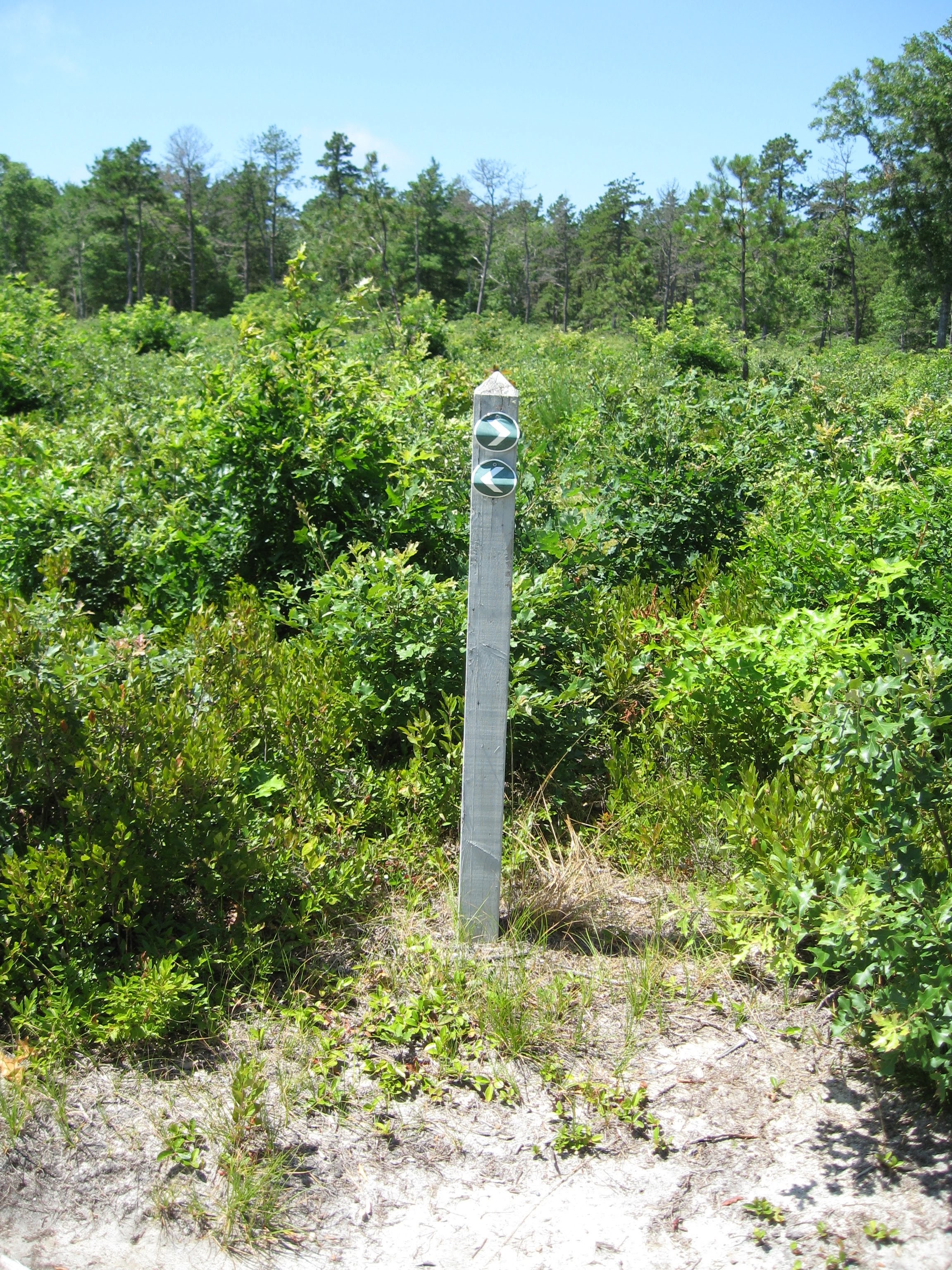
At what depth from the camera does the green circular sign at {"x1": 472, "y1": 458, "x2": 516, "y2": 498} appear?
2885mm

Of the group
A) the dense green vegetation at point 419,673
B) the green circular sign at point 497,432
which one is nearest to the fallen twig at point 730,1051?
the dense green vegetation at point 419,673

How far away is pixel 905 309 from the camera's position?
43.8 metres

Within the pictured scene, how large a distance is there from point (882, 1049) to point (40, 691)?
2543 mm

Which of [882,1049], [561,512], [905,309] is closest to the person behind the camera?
[882,1049]

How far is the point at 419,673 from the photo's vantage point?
3873mm

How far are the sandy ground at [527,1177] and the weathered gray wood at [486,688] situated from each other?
0.61 m

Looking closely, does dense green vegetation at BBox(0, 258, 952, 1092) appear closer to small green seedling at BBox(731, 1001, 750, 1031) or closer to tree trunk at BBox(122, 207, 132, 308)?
small green seedling at BBox(731, 1001, 750, 1031)

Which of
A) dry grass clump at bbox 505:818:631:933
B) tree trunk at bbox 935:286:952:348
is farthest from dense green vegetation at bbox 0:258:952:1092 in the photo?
tree trunk at bbox 935:286:952:348

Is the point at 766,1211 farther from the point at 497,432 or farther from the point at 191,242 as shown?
the point at 191,242

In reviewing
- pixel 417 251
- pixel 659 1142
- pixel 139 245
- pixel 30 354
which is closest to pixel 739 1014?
pixel 659 1142

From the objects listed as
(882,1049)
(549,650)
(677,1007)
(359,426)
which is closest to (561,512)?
(549,650)

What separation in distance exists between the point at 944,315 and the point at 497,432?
135ft

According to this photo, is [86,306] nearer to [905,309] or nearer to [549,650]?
[905,309]

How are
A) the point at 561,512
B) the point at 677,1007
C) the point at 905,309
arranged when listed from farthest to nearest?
1. the point at 905,309
2. the point at 561,512
3. the point at 677,1007
